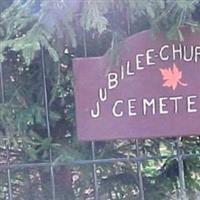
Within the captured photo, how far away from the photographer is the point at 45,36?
2.57 metres

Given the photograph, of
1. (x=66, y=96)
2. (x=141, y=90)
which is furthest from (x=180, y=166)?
(x=66, y=96)

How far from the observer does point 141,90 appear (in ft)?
8.87

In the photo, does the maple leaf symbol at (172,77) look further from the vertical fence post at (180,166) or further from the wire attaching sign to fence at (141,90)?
the vertical fence post at (180,166)

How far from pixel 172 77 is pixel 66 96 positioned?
22.4 inches

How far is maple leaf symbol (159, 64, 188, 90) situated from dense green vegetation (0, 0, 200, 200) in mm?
135

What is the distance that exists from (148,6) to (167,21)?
0.13 meters

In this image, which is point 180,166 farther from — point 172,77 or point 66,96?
point 66,96

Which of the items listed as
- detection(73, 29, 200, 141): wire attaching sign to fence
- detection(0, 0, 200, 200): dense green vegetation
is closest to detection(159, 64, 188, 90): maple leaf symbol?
detection(73, 29, 200, 141): wire attaching sign to fence

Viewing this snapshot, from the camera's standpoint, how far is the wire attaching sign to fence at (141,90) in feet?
8.77

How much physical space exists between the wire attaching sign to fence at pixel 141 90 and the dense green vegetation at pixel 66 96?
72 mm

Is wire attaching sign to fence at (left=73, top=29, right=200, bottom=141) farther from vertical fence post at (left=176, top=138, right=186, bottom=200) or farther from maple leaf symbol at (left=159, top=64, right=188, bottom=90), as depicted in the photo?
vertical fence post at (left=176, top=138, right=186, bottom=200)

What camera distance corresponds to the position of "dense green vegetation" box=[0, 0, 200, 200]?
2551mm

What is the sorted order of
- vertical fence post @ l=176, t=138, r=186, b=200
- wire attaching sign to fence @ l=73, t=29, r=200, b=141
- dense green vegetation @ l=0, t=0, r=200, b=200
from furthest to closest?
vertical fence post @ l=176, t=138, r=186, b=200
wire attaching sign to fence @ l=73, t=29, r=200, b=141
dense green vegetation @ l=0, t=0, r=200, b=200

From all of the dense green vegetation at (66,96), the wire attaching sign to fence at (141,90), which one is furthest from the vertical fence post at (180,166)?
the wire attaching sign to fence at (141,90)
